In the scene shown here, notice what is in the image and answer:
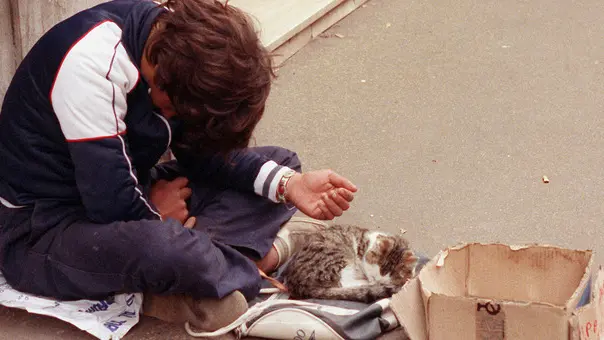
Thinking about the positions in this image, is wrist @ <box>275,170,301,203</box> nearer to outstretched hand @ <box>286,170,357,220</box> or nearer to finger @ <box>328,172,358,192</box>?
outstretched hand @ <box>286,170,357,220</box>

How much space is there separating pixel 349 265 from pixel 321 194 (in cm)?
38

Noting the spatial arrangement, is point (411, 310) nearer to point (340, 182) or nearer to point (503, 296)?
point (503, 296)

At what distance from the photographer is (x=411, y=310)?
2.96 m

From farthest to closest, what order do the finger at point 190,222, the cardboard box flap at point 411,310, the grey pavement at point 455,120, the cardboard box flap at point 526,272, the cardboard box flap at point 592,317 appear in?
the grey pavement at point 455,120, the finger at point 190,222, the cardboard box flap at point 526,272, the cardboard box flap at point 411,310, the cardboard box flap at point 592,317

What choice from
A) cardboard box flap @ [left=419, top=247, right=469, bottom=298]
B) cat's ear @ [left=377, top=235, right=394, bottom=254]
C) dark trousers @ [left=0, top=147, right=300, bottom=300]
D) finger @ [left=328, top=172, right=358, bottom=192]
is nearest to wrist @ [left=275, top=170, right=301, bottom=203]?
finger @ [left=328, top=172, right=358, bottom=192]

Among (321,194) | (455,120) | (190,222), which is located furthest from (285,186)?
(455,120)

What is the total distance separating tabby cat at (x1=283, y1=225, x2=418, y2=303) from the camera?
330 cm

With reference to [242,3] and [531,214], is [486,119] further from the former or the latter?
[242,3]

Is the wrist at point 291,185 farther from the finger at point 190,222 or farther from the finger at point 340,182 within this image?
the finger at point 190,222

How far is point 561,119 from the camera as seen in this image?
4852 mm

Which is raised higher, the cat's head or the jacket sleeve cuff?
the jacket sleeve cuff

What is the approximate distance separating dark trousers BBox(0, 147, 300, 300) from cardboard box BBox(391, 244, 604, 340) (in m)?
0.57

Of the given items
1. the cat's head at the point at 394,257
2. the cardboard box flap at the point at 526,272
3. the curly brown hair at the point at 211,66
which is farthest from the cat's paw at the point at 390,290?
the curly brown hair at the point at 211,66

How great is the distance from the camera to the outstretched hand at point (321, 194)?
10.7ft
